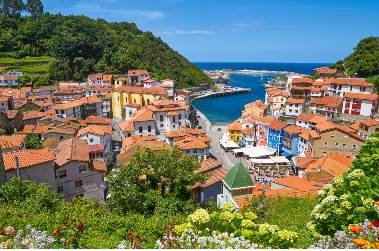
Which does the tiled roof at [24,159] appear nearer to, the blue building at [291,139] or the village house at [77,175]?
the village house at [77,175]

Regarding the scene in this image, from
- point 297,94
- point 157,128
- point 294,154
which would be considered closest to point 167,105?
point 157,128

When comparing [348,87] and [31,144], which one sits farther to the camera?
[348,87]

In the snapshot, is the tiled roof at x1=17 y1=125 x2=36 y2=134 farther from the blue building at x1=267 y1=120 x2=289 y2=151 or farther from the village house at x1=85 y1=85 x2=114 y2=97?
the blue building at x1=267 y1=120 x2=289 y2=151

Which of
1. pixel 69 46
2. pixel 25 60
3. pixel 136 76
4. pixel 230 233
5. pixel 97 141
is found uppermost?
pixel 69 46

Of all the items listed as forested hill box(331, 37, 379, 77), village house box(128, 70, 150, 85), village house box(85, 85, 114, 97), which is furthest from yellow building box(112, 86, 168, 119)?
forested hill box(331, 37, 379, 77)

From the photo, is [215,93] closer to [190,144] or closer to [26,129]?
[190,144]

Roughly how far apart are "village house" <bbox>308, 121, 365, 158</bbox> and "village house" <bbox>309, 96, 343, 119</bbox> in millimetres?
14477

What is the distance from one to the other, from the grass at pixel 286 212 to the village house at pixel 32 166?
1495 cm

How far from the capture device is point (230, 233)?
17.9 ft

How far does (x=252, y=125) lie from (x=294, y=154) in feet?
32.5

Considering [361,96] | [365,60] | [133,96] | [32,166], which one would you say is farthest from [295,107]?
[32,166]

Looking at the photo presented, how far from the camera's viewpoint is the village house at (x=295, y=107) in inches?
2037

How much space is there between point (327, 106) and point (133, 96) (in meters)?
39.6

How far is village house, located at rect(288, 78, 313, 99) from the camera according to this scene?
57.1 m
